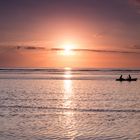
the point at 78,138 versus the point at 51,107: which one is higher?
the point at 51,107

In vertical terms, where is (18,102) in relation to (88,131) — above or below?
above

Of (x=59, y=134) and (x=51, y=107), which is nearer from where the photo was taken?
(x=59, y=134)

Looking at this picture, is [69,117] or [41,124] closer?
[41,124]

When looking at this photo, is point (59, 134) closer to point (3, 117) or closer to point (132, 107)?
point (3, 117)

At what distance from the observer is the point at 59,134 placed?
19.4 metres

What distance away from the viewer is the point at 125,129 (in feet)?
67.2

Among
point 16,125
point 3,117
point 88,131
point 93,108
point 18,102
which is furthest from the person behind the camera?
point 18,102

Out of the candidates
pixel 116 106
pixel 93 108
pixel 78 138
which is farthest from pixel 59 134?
pixel 116 106

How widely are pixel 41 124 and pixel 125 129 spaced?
4.88 metres

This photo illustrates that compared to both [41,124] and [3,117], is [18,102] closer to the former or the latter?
[3,117]

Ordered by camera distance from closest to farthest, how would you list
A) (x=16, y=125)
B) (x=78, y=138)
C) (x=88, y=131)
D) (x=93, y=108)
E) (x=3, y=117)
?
(x=78, y=138) < (x=88, y=131) < (x=16, y=125) < (x=3, y=117) < (x=93, y=108)

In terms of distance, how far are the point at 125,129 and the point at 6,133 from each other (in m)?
6.27

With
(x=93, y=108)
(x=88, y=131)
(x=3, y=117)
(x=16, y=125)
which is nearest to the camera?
(x=88, y=131)

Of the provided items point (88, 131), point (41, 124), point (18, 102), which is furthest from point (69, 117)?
→ point (18, 102)
